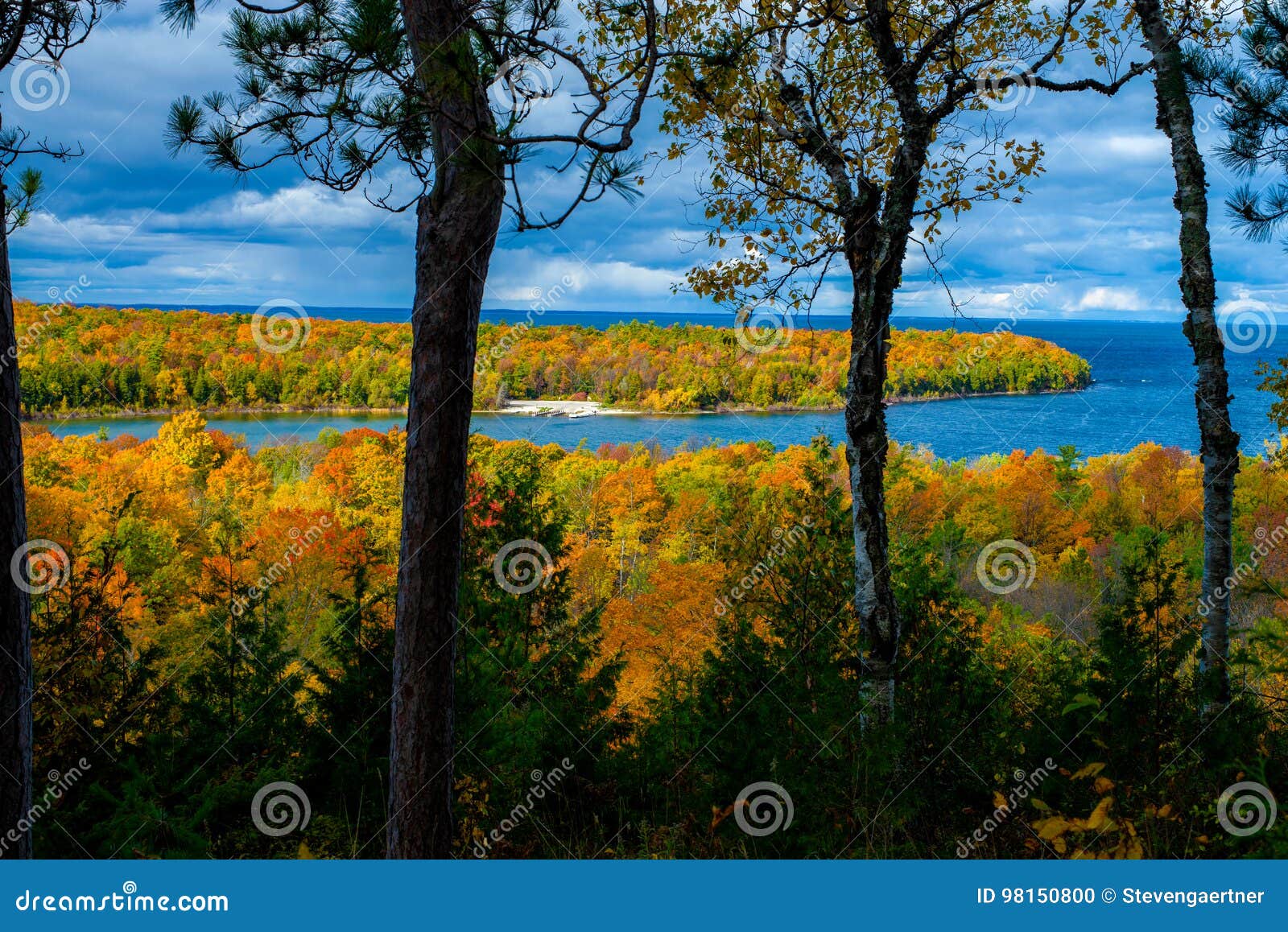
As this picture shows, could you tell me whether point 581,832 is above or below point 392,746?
below

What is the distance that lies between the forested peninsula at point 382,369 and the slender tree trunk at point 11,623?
4267cm

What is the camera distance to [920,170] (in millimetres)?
5234

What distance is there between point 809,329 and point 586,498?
105 feet

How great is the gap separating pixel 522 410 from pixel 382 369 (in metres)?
11.7

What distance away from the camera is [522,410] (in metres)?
62.9

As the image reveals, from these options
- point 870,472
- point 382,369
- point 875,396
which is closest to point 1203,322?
point 875,396

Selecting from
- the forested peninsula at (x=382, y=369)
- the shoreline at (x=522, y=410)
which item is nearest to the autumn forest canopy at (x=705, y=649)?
the forested peninsula at (x=382, y=369)

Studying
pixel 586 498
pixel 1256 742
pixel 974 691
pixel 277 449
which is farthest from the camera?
pixel 277 449

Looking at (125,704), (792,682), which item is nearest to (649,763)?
(792,682)

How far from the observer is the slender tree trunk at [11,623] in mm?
3916

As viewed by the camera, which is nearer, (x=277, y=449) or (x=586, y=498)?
(x=586, y=498)

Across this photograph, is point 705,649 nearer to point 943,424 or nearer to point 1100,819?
point 1100,819

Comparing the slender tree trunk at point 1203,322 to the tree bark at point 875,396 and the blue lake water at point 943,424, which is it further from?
the blue lake water at point 943,424

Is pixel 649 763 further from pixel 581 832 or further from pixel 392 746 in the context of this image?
pixel 392 746
